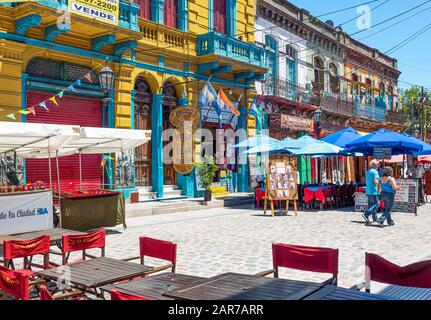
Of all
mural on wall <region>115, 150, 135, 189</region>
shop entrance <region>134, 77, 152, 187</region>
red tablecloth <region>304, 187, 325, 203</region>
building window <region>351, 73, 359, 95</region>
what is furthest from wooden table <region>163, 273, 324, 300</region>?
building window <region>351, 73, 359, 95</region>

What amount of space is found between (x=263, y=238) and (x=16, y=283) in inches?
279

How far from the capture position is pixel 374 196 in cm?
1273

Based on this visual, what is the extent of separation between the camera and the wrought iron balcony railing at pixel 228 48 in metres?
19.8

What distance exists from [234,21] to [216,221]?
12.4 m

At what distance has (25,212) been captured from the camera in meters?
8.27

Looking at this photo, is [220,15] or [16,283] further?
[220,15]

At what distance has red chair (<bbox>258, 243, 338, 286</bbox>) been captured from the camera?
4.41m

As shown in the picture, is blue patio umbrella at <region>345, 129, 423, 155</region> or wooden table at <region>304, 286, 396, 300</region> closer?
wooden table at <region>304, 286, 396, 300</region>

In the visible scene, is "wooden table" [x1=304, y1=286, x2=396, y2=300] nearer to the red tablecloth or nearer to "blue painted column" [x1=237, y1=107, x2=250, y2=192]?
the red tablecloth

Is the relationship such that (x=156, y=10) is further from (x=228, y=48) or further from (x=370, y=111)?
(x=370, y=111)

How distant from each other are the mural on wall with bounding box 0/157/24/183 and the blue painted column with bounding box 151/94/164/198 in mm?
5777

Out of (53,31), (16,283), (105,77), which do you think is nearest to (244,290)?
(16,283)
